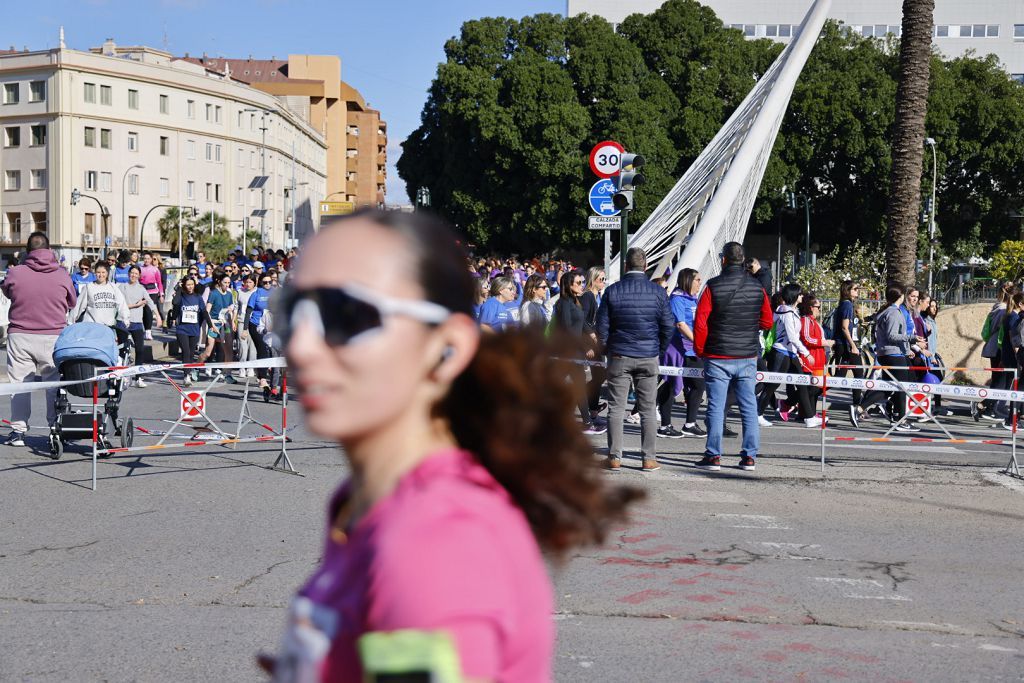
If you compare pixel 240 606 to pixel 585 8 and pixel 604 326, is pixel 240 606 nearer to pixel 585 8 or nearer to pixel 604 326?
pixel 604 326

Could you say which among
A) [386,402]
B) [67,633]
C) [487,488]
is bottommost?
[67,633]

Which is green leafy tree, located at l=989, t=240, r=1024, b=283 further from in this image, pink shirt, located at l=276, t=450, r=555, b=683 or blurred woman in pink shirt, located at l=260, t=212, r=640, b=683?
pink shirt, located at l=276, t=450, r=555, b=683

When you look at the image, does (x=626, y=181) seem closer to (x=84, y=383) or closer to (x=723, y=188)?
(x=723, y=188)

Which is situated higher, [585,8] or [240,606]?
[585,8]

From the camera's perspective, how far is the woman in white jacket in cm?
1055

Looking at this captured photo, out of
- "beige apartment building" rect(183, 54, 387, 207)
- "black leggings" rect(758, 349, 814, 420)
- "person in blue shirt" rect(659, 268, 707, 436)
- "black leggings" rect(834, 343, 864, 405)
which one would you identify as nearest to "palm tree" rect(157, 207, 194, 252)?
"beige apartment building" rect(183, 54, 387, 207)

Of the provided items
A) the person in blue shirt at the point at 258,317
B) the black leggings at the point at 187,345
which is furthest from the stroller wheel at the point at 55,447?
the black leggings at the point at 187,345

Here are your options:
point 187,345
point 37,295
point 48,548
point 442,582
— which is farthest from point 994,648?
point 187,345

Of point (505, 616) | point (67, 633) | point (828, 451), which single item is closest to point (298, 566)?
point (67, 633)

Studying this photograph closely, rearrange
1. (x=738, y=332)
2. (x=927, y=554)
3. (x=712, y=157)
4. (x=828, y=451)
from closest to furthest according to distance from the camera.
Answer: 1. (x=927, y=554)
2. (x=738, y=332)
3. (x=828, y=451)
4. (x=712, y=157)

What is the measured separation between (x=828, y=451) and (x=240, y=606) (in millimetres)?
7186

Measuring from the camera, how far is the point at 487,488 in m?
1.34

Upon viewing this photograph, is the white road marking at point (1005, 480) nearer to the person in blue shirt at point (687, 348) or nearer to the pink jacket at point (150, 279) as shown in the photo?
the person in blue shirt at point (687, 348)

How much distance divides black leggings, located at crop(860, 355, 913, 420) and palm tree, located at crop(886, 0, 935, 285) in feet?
11.0
